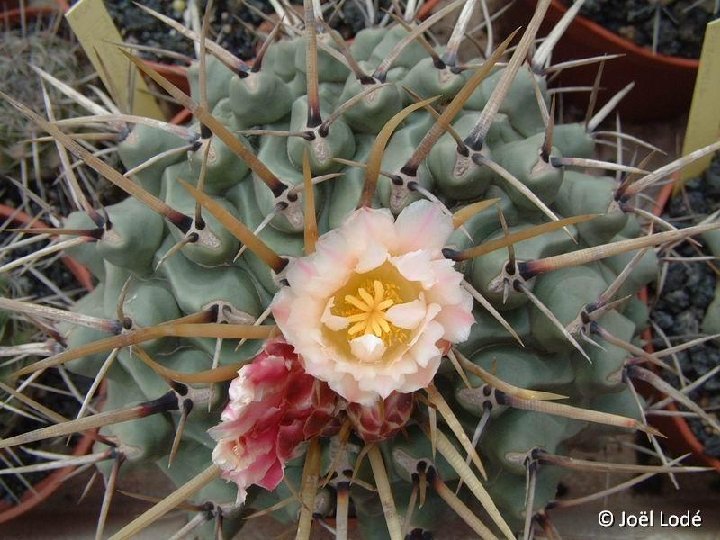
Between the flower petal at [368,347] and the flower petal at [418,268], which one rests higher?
the flower petal at [418,268]

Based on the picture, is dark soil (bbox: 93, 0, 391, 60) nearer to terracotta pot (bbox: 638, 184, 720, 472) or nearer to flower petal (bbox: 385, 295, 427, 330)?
terracotta pot (bbox: 638, 184, 720, 472)

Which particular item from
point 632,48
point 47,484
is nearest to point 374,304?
point 47,484

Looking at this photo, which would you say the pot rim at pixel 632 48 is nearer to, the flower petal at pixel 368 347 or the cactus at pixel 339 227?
the cactus at pixel 339 227

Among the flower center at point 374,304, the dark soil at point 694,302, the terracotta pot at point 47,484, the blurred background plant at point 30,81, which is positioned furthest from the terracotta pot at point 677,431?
the blurred background plant at point 30,81

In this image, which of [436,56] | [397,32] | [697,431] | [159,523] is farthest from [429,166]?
[159,523]

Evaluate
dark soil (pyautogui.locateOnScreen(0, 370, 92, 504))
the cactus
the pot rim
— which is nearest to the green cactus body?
the cactus

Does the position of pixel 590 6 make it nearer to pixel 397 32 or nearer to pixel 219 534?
pixel 397 32
